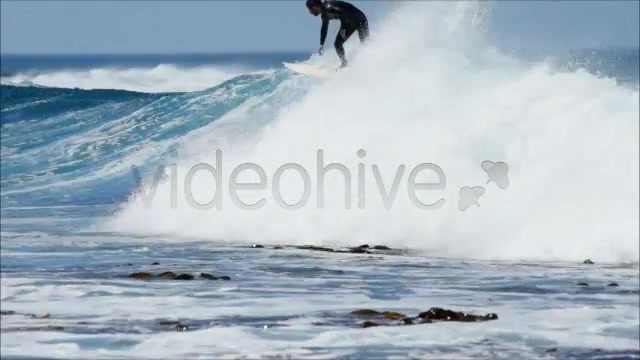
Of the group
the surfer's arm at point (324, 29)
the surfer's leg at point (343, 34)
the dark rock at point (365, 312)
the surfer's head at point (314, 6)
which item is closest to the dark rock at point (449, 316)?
the dark rock at point (365, 312)

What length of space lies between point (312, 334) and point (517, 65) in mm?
9907

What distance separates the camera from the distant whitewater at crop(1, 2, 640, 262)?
14836 mm

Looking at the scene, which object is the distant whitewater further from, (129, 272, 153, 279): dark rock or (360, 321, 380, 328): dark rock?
(360, 321, 380, 328): dark rock

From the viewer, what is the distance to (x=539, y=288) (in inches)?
471

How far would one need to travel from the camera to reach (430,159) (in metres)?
17.1

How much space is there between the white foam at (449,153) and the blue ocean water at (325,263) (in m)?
0.04

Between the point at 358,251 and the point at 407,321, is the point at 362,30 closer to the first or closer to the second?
the point at 358,251

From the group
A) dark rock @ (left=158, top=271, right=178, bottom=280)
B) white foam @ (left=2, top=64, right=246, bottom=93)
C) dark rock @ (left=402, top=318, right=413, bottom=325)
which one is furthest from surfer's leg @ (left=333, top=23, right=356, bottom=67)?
white foam @ (left=2, top=64, right=246, bottom=93)

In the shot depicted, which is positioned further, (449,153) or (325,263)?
(449,153)

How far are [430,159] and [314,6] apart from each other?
2.33 metres

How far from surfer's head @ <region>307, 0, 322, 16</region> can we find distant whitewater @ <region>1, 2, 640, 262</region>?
1.62 meters

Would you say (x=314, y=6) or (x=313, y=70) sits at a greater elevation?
(x=314, y=6)

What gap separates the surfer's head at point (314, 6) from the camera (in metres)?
17.6

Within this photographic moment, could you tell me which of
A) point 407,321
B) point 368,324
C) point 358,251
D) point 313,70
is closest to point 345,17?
point 313,70
